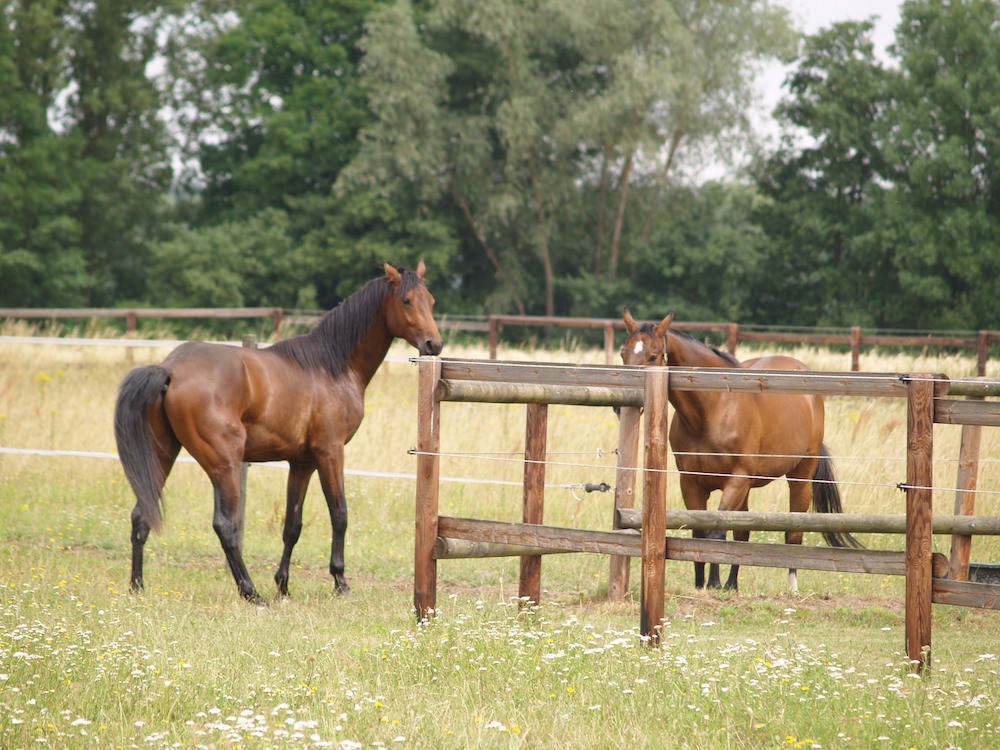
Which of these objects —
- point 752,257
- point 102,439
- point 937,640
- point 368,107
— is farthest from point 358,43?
point 937,640

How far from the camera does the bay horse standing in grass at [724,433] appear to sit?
6992 mm

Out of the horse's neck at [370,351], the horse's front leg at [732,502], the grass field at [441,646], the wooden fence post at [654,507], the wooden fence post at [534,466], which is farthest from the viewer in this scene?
the horse's neck at [370,351]

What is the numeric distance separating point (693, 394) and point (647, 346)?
0.62m

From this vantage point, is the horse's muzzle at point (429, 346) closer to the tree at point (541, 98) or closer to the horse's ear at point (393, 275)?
the horse's ear at point (393, 275)

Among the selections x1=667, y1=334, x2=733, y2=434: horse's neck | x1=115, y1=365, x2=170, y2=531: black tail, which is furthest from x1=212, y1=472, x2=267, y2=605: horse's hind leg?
x1=667, y1=334, x2=733, y2=434: horse's neck

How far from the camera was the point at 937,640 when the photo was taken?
6.03 m

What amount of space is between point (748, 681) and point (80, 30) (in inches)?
1275

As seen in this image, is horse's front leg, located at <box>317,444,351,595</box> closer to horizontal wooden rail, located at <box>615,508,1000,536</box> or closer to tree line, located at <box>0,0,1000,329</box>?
horizontal wooden rail, located at <box>615,508,1000,536</box>

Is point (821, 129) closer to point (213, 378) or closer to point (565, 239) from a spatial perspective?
point (565, 239)

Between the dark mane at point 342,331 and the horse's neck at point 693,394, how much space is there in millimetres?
1948

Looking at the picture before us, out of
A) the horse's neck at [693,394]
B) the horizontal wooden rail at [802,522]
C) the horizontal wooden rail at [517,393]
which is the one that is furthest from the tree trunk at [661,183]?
the horizontal wooden rail at [802,522]

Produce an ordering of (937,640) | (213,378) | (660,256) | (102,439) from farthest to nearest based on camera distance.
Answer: (660,256) < (102,439) < (213,378) < (937,640)

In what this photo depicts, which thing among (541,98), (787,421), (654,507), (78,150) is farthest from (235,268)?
(654,507)

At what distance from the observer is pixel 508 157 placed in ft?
101
